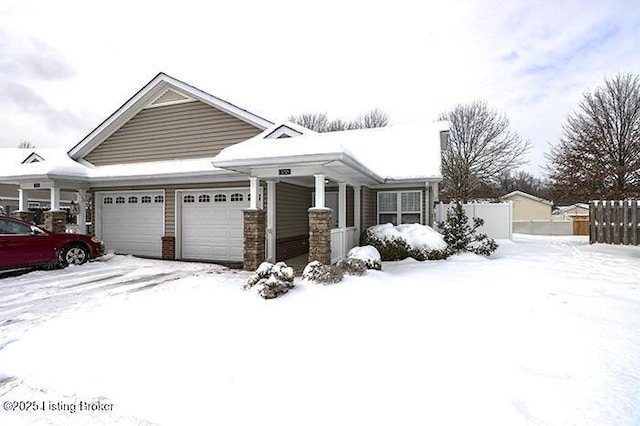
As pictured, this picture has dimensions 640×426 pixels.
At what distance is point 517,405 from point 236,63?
20.4 meters

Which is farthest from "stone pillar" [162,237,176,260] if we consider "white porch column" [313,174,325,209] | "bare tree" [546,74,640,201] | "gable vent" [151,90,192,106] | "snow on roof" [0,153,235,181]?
"bare tree" [546,74,640,201]

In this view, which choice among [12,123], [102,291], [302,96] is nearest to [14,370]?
[102,291]

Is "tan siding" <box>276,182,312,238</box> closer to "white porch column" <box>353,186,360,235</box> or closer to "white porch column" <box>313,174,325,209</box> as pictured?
"white porch column" <box>353,186,360,235</box>

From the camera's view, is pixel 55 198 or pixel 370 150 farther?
pixel 370 150

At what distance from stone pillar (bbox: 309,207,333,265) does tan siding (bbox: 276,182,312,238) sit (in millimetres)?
3066

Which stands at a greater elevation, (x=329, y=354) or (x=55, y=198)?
(x=55, y=198)

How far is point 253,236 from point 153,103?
22.6 ft

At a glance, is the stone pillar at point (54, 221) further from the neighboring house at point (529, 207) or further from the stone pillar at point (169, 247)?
the neighboring house at point (529, 207)

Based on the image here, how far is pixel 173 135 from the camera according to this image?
11.9 m

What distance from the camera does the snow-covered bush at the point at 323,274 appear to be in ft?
21.4

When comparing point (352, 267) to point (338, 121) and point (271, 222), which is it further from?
point (338, 121)

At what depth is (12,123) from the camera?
2128 cm

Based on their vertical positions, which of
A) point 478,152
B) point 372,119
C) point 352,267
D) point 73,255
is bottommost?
point 73,255

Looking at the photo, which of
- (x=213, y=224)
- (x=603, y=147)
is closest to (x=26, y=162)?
(x=213, y=224)
